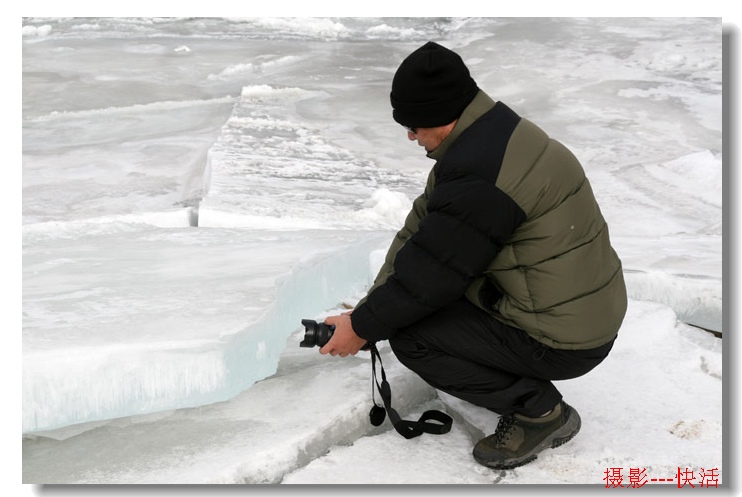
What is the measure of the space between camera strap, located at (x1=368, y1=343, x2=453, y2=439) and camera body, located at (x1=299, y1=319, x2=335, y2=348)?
0.43 feet

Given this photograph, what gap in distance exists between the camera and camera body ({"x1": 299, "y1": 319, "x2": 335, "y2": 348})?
7.83ft

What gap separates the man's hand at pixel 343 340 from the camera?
2.35m

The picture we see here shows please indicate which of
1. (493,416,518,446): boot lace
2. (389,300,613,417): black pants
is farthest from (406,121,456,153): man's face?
(493,416,518,446): boot lace

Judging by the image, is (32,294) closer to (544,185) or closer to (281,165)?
(544,185)

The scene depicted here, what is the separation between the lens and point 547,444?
2426mm

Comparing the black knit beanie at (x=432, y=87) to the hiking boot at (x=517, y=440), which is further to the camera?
the hiking boot at (x=517, y=440)

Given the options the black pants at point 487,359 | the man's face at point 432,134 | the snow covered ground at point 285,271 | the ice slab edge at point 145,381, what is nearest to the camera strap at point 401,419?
the snow covered ground at point 285,271

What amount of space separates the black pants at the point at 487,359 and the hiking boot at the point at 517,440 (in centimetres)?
3

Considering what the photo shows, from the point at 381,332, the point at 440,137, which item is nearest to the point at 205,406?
the point at 381,332

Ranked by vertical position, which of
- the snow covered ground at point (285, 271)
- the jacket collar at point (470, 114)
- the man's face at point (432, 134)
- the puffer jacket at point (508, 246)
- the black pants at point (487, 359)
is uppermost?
the jacket collar at point (470, 114)

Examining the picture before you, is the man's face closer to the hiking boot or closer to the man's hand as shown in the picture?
the man's hand

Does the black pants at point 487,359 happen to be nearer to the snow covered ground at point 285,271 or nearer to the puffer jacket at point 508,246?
the puffer jacket at point 508,246

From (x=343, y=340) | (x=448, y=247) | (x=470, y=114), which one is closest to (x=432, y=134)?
(x=470, y=114)

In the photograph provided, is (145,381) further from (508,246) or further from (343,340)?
(508,246)
